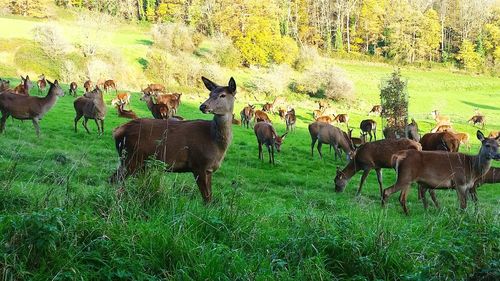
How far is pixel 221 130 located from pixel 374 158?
23.2 ft

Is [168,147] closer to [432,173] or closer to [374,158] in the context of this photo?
[432,173]

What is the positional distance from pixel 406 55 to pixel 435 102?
32.0 metres

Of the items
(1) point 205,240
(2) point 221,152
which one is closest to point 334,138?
(2) point 221,152

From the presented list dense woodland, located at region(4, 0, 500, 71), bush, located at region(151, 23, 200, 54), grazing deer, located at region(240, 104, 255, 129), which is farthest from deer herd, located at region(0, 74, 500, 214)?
dense woodland, located at region(4, 0, 500, 71)

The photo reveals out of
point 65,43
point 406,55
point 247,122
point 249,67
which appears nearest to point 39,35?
point 65,43

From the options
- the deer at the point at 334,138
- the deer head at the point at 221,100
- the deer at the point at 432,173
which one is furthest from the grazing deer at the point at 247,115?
the deer head at the point at 221,100

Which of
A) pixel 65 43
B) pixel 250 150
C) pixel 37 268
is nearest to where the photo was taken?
pixel 37 268

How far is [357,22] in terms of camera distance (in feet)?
320

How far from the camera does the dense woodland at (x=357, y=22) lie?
→ 7581 cm

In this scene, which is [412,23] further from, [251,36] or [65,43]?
[65,43]

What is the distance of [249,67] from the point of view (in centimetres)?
5944

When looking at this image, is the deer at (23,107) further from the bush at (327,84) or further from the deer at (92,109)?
the bush at (327,84)

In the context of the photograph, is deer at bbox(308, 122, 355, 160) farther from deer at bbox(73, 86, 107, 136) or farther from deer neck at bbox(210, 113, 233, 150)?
deer neck at bbox(210, 113, 233, 150)

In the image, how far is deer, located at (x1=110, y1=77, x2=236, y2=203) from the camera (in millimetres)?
7922
